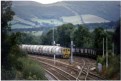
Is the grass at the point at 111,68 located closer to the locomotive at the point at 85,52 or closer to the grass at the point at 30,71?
the locomotive at the point at 85,52

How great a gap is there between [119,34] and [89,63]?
581mm

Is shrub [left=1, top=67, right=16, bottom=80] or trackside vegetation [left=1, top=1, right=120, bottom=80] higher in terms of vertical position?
trackside vegetation [left=1, top=1, right=120, bottom=80]

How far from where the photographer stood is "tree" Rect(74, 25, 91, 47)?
3879 millimetres

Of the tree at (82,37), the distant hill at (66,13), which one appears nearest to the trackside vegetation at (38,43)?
the tree at (82,37)

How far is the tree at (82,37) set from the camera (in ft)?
12.7

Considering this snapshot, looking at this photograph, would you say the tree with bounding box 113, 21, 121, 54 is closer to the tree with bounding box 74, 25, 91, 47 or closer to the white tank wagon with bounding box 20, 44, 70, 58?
the tree with bounding box 74, 25, 91, 47

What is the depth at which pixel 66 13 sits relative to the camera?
394cm

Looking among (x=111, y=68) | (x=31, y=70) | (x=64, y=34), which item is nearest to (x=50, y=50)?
(x=64, y=34)

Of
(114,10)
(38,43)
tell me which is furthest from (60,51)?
(114,10)

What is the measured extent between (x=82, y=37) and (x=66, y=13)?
0.40m

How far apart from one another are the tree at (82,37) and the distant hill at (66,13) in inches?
4.3

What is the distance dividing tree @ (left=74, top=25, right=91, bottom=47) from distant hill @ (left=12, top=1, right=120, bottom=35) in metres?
0.11

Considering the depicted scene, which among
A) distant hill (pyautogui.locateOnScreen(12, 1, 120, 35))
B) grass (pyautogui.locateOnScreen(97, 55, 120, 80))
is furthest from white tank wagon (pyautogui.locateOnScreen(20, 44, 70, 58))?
grass (pyautogui.locateOnScreen(97, 55, 120, 80))

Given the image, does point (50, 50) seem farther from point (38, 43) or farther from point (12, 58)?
point (12, 58)
